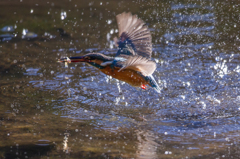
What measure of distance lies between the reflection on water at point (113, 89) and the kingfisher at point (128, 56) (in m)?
0.31

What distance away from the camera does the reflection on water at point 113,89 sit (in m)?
3.27

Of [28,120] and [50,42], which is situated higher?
[50,42]

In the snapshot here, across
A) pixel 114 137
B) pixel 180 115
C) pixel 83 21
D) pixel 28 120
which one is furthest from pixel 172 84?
pixel 83 21

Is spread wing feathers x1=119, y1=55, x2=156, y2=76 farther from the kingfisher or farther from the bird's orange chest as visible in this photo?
the bird's orange chest

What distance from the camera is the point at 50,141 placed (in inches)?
131

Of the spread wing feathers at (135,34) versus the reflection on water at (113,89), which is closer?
the reflection on water at (113,89)

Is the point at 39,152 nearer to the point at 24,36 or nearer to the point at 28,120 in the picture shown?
the point at 28,120

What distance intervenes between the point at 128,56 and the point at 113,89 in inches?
27.2

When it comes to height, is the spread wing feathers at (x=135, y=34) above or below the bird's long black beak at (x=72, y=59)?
above

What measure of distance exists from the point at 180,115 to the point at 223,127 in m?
0.55

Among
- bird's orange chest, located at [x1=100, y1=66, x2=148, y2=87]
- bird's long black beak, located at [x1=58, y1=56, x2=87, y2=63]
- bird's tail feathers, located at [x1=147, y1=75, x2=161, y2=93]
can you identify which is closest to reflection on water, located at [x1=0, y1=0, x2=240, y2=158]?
bird's tail feathers, located at [x1=147, y1=75, x2=161, y2=93]

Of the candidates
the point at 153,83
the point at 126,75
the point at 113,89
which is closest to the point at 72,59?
the point at 126,75

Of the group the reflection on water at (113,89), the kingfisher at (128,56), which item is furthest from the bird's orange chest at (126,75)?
the reflection on water at (113,89)

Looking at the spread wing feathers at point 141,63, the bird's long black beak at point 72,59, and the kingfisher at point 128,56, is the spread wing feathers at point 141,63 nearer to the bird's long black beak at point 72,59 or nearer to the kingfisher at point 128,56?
the kingfisher at point 128,56
